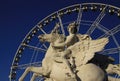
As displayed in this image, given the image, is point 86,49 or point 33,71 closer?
point 86,49

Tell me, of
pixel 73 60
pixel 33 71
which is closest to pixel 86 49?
pixel 73 60

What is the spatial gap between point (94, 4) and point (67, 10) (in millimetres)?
1631

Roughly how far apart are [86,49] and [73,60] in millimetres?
698

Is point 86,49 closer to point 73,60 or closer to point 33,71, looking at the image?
point 73,60

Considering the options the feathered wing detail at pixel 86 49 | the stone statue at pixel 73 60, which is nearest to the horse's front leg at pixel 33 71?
the stone statue at pixel 73 60

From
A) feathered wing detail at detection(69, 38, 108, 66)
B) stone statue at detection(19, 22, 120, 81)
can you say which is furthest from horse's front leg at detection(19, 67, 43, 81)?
feathered wing detail at detection(69, 38, 108, 66)

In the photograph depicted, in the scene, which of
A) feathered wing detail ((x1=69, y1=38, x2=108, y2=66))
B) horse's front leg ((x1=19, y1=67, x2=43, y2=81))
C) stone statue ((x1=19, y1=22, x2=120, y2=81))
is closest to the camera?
stone statue ((x1=19, y1=22, x2=120, y2=81))

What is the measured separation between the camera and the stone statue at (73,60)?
56.2 ft

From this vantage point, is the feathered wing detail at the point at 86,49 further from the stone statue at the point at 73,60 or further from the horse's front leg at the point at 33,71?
the horse's front leg at the point at 33,71

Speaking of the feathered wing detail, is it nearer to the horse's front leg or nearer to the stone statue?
the stone statue

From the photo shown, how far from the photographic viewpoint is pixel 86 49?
17.7 m

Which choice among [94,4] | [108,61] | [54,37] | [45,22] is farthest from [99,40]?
[45,22]

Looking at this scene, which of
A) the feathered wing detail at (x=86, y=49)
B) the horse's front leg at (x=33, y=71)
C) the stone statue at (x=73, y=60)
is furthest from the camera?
the horse's front leg at (x=33, y=71)

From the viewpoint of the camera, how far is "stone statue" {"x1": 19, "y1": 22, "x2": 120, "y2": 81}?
56.2 ft
